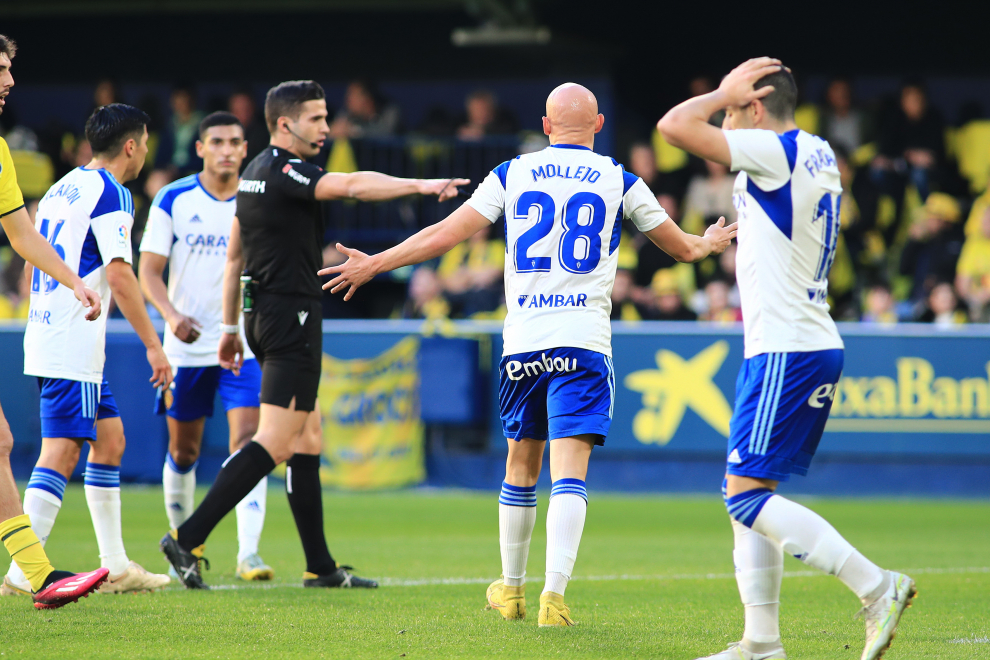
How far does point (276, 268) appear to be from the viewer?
6.00 m

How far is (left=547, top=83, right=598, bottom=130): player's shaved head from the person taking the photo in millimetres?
5336

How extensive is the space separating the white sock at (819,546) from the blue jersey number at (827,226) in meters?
0.89

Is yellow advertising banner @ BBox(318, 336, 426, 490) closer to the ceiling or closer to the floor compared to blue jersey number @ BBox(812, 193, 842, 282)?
closer to the floor

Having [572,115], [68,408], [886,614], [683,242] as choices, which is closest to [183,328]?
[68,408]

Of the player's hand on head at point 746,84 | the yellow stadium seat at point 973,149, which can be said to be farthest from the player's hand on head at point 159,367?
the yellow stadium seat at point 973,149

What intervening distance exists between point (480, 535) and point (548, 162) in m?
4.82

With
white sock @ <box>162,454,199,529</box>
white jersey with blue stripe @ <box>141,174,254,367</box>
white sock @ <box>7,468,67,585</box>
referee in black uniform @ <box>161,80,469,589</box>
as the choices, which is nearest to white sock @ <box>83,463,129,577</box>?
white sock @ <box>7,468,67,585</box>

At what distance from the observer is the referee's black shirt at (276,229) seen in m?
5.96

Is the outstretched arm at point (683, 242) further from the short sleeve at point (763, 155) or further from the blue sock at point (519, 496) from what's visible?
the blue sock at point (519, 496)

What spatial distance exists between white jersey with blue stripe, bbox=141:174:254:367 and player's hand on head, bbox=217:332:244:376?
0.65 metres

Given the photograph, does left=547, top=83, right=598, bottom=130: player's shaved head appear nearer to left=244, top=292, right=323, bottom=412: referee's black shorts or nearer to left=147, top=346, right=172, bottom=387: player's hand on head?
left=244, top=292, right=323, bottom=412: referee's black shorts

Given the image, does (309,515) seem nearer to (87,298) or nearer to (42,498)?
(42,498)

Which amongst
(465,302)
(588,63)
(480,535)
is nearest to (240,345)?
(480,535)

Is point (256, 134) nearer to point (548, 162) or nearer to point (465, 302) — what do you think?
point (465, 302)
